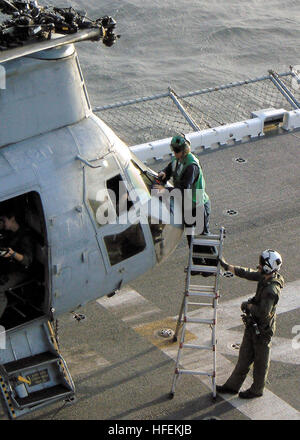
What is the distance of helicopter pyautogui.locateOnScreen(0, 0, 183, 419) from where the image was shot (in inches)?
392

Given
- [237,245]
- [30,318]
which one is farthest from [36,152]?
[237,245]

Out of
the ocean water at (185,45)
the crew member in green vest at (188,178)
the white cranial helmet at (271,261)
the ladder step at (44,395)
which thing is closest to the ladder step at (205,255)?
the crew member in green vest at (188,178)

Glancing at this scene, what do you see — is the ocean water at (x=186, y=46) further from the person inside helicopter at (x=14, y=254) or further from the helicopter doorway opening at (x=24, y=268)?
the person inside helicopter at (x=14, y=254)

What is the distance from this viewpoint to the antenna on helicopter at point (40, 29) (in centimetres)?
960

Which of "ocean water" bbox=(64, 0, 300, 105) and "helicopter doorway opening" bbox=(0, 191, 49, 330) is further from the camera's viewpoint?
"ocean water" bbox=(64, 0, 300, 105)

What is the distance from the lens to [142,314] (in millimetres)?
13031

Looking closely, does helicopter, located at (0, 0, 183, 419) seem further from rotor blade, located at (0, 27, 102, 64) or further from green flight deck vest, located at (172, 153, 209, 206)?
green flight deck vest, located at (172, 153, 209, 206)

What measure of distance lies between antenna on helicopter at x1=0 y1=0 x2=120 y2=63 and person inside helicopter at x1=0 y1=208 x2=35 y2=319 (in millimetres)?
2256

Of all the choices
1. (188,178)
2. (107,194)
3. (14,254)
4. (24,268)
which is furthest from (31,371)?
(188,178)

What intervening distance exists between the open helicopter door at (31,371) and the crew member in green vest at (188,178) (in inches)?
107

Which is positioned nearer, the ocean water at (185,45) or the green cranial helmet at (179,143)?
the green cranial helmet at (179,143)

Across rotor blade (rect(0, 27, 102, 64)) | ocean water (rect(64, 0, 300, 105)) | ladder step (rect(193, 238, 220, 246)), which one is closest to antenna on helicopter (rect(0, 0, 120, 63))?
rotor blade (rect(0, 27, 102, 64))

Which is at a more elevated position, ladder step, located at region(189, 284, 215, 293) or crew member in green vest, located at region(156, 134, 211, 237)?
crew member in green vest, located at region(156, 134, 211, 237)
